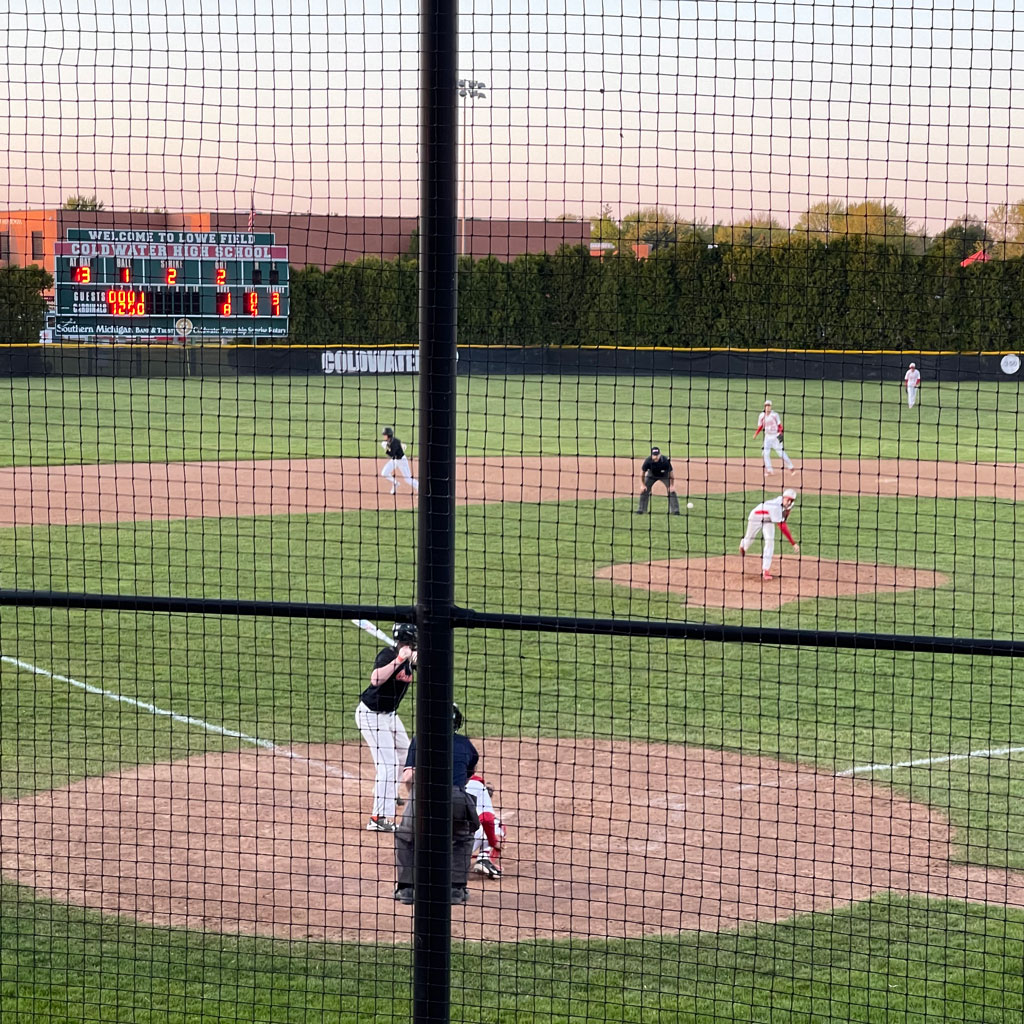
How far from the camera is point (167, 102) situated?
4469mm

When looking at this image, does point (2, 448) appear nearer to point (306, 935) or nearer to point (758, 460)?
point (758, 460)

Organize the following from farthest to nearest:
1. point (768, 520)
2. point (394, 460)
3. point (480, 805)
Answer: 1. point (394, 460)
2. point (768, 520)
3. point (480, 805)

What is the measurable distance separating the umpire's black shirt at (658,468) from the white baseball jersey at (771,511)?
200 inches

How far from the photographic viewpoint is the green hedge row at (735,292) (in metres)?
5.88

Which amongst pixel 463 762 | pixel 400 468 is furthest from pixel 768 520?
pixel 400 468

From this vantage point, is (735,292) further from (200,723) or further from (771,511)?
(200,723)

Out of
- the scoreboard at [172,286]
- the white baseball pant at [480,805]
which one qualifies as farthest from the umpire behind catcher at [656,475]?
the white baseball pant at [480,805]

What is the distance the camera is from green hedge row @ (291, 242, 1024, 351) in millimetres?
5875

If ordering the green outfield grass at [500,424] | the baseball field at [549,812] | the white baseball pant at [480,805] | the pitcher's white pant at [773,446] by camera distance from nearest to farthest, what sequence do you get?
the baseball field at [549,812], the white baseball pant at [480,805], the pitcher's white pant at [773,446], the green outfield grass at [500,424]

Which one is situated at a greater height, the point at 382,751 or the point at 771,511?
the point at 771,511

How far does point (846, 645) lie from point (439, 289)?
1451 millimetres

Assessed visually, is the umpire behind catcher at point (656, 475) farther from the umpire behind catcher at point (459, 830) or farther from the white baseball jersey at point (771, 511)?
the umpire behind catcher at point (459, 830)

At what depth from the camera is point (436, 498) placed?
3.80m

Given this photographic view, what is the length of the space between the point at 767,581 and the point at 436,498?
1324 cm
